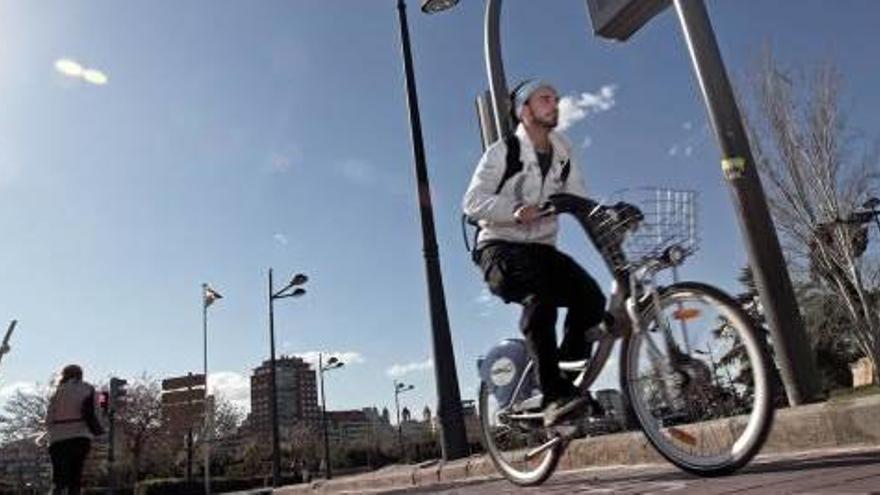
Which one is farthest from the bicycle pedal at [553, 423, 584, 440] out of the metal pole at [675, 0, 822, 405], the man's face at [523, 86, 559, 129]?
the metal pole at [675, 0, 822, 405]

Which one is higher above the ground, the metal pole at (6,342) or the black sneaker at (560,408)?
the metal pole at (6,342)

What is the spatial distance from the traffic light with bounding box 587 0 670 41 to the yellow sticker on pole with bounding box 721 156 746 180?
1.85 metres

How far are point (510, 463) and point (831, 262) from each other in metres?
18.5

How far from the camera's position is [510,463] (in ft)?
15.8

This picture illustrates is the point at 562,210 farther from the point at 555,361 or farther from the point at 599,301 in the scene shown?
the point at 555,361

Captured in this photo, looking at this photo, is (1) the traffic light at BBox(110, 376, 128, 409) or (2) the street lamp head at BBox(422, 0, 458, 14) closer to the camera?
(2) the street lamp head at BBox(422, 0, 458, 14)

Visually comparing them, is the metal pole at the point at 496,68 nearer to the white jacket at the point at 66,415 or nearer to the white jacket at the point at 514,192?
the white jacket at the point at 514,192

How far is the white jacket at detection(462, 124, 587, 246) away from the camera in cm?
400

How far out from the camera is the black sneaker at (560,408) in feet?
12.4

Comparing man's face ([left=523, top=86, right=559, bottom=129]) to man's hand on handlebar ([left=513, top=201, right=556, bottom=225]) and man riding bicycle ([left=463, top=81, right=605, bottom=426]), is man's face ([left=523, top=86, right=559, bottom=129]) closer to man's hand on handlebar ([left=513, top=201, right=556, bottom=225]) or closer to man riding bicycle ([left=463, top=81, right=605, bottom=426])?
man riding bicycle ([left=463, top=81, right=605, bottom=426])

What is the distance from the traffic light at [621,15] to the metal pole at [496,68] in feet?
3.84

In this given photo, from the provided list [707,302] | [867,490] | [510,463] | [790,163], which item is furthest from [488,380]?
[790,163]

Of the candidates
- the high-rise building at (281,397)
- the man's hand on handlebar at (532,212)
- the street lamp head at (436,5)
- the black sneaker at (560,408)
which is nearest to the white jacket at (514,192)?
the man's hand on handlebar at (532,212)

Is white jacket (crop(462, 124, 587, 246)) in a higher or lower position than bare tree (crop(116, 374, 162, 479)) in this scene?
lower
